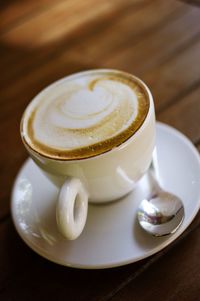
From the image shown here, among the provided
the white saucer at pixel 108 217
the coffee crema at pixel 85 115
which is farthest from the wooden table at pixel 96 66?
the coffee crema at pixel 85 115

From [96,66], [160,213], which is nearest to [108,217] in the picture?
[160,213]

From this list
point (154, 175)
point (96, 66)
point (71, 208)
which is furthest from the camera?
point (96, 66)

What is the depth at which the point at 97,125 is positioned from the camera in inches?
19.8

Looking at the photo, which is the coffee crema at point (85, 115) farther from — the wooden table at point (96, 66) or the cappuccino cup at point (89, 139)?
the wooden table at point (96, 66)

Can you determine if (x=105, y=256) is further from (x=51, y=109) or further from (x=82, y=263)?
(x=51, y=109)

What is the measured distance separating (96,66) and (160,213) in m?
0.40

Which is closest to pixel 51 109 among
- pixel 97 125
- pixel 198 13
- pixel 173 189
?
pixel 97 125

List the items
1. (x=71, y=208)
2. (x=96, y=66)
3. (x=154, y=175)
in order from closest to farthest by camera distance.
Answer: (x=71, y=208), (x=154, y=175), (x=96, y=66)

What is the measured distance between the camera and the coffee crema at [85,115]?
48 cm

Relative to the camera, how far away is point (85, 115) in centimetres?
52

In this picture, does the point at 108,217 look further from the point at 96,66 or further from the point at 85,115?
the point at 96,66

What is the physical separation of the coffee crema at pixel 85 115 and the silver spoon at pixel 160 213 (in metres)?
0.10

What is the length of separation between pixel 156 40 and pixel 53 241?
47 centimetres

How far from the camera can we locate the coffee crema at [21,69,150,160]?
1.58ft
